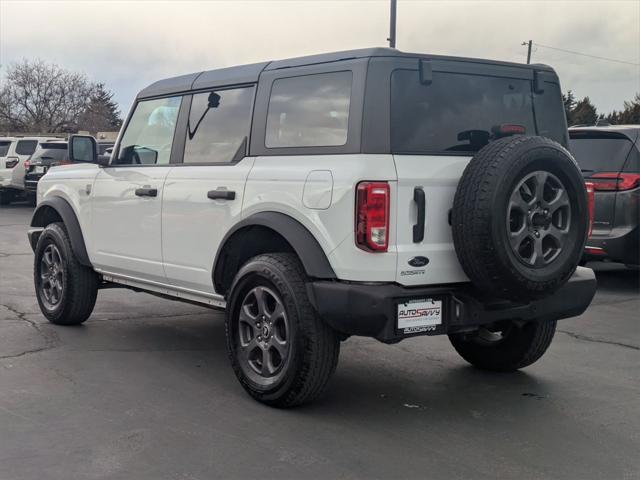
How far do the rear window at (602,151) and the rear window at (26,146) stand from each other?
16788mm

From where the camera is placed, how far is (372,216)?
167 inches

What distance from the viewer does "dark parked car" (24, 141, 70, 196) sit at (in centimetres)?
2108

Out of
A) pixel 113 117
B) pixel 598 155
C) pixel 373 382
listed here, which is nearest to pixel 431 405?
pixel 373 382

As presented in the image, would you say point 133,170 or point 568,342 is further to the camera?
point 568,342

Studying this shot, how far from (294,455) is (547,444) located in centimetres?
134

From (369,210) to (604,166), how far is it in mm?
5825

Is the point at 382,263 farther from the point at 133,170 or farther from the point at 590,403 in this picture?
the point at 133,170

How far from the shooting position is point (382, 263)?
4289 mm

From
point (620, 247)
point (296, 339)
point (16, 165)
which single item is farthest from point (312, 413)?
point (16, 165)

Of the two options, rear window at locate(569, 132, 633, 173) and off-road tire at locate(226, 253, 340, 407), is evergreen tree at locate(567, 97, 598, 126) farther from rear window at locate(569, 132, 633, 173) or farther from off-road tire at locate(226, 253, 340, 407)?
off-road tire at locate(226, 253, 340, 407)

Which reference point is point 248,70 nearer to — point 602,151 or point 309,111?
point 309,111

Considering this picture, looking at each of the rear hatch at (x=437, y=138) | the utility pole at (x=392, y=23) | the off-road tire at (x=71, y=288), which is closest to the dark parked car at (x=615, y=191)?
the rear hatch at (x=437, y=138)

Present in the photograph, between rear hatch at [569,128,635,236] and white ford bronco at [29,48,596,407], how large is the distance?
4066mm

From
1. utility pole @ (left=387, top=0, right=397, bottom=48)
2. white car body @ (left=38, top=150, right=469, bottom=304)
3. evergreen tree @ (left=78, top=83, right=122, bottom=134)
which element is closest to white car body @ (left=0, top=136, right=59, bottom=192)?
utility pole @ (left=387, top=0, right=397, bottom=48)
